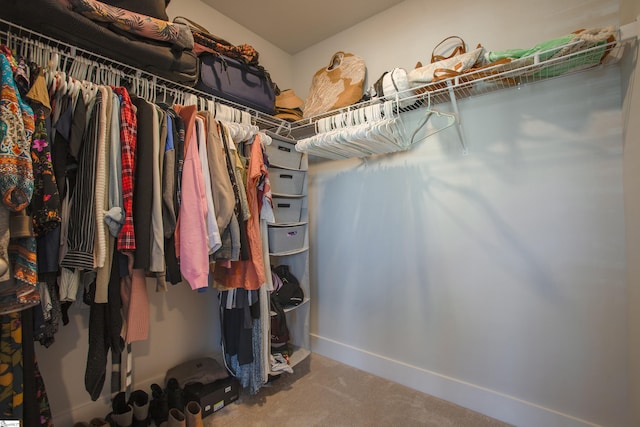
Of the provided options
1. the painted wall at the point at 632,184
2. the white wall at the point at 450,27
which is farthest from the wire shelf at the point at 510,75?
the white wall at the point at 450,27

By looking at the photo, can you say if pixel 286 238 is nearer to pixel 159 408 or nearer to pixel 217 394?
pixel 217 394

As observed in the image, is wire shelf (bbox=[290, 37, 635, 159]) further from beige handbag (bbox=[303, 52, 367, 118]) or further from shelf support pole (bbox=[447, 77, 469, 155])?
beige handbag (bbox=[303, 52, 367, 118])

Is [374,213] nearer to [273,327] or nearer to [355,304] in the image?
[355,304]

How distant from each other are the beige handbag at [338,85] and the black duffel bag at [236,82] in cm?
32

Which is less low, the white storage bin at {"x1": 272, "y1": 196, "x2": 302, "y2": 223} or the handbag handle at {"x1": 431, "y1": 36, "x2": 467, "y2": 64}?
the handbag handle at {"x1": 431, "y1": 36, "x2": 467, "y2": 64}

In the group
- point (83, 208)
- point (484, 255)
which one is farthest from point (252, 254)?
point (484, 255)

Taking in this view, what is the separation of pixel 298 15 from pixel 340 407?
104 inches

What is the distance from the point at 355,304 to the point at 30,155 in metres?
1.95

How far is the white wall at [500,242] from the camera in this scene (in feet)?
4.37

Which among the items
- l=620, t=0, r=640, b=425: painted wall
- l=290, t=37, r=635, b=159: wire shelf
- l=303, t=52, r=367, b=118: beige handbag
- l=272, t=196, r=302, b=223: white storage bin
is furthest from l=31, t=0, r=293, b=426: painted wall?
l=620, t=0, r=640, b=425: painted wall

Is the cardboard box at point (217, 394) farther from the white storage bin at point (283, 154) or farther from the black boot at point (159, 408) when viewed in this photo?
the white storage bin at point (283, 154)

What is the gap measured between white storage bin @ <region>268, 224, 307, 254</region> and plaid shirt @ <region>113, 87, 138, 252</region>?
2.84ft

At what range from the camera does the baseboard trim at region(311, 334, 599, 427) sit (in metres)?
→ 1.46

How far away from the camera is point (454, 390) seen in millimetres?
1719
